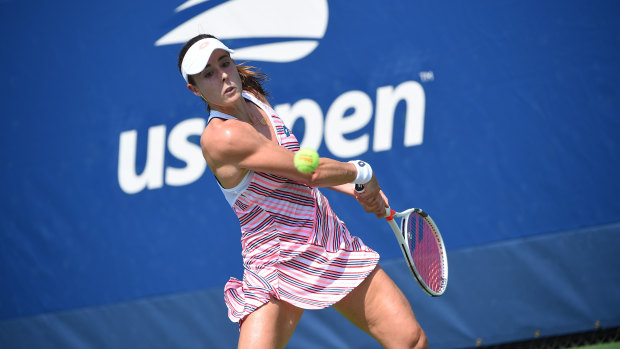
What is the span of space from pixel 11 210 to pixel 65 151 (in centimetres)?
52

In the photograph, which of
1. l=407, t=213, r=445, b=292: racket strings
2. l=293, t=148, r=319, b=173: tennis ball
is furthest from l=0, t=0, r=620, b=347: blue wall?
l=293, t=148, r=319, b=173: tennis ball

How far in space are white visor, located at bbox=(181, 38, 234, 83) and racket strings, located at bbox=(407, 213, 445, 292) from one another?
0.96 m

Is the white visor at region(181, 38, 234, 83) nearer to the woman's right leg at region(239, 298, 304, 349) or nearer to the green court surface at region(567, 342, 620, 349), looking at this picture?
the woman's right leg at region(239, 298, 304, 349)

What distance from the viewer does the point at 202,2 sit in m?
4.03

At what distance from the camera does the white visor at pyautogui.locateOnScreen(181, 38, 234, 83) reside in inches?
83.3

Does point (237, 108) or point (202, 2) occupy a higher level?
point (202, 2)

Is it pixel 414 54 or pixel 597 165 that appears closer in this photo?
pixel 597 165

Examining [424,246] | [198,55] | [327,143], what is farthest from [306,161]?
[327,143]

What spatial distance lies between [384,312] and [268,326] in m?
0.38

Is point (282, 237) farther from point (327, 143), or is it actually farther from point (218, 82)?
point (327, 143)

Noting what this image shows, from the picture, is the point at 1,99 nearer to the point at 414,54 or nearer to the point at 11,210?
the point at 11,210

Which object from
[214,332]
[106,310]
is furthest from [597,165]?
[106,310]

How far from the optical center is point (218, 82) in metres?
2.17

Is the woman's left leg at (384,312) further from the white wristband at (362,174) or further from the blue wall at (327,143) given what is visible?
the blue wall at (327,143)
